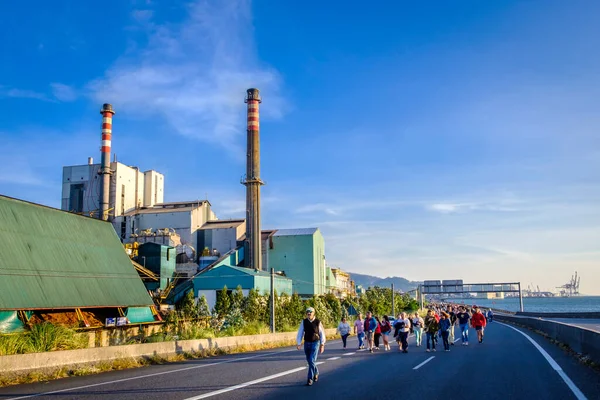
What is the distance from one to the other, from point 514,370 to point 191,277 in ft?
174

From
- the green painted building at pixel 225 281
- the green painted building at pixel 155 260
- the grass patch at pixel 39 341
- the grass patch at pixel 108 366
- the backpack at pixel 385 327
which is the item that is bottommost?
the grass patch at pixel 108 366

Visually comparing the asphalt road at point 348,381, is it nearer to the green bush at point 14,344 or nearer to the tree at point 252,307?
the green bush at point 14,344

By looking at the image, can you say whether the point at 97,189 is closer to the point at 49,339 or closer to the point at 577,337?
the point at 49,339

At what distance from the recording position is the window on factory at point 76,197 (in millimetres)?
74812

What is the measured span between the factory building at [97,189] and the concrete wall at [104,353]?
178ft

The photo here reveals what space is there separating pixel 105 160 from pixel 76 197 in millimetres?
10503

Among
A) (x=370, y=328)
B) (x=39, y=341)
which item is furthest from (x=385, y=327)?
(x=39, y=341)

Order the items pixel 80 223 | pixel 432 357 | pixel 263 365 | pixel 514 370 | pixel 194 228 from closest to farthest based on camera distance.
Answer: pixel 514 370 → pixel 263 365 → pixel 432 357 → pixel 80 223 → pixel 194 228

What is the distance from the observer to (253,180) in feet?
235

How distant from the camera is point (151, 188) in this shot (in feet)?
267

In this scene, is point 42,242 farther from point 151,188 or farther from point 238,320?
point 151,188

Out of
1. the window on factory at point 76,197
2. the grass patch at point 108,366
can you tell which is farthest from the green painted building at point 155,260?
the grass patch at point 108,366

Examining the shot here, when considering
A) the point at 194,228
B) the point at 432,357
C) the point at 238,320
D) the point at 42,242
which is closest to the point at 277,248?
the point at 194,228

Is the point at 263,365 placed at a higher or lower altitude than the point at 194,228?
lower
